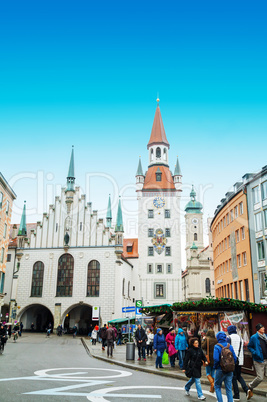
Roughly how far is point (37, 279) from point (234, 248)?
2589 cm

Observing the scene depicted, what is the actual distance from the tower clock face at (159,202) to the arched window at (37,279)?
66.7ft

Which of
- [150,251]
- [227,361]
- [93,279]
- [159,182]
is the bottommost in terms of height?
[227,361]

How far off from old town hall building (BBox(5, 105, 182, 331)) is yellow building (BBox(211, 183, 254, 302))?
12.1 meters

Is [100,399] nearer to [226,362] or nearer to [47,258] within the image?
[226,362]

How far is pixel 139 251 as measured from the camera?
59500mm

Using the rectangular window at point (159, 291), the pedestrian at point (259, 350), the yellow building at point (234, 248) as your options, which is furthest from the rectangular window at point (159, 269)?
the pedestrian at point (259, 350)

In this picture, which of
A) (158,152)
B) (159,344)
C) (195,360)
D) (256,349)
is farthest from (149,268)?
(195,360)


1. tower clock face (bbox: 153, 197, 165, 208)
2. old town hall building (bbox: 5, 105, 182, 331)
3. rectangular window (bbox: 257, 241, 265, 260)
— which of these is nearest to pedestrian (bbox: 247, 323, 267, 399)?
rectangular window (bbox: 257, 241, 265, 260)

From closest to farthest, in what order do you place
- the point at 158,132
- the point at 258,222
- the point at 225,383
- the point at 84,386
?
the point at 225,383 → the point at 84,386 → the point at 258,222 → the point at 158,132

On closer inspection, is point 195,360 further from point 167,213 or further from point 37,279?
point 167,213

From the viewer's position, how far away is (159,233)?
6006 centimetres

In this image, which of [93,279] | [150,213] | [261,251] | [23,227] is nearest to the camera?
[261,251]

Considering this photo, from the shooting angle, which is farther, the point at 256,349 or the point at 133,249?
the point at 133,249

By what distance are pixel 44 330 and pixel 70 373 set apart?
41975 millimetres
